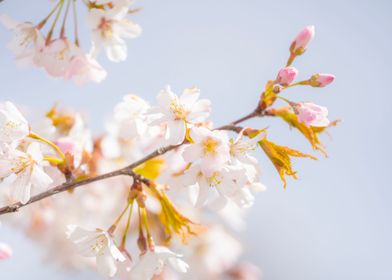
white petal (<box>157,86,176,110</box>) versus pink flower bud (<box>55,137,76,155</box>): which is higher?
white petal (<box>157,86,176,110</box>)

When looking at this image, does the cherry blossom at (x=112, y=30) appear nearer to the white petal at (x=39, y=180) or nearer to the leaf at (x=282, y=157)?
the white petal at (x=39, y=180)

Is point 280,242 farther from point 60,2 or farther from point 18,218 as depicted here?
point 60,2

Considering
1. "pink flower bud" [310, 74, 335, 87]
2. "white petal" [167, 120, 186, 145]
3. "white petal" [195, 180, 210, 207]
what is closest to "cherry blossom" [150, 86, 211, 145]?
"white petal" [167, 120, 186, 145]

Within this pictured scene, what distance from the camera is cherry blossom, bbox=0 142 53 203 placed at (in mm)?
1603

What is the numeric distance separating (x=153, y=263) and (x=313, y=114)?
747 millimetres

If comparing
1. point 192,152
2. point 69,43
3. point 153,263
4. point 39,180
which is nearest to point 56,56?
point 69,43

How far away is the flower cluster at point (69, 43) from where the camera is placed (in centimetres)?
202

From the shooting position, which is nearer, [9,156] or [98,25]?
[9,156]

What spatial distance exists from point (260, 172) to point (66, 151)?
29.2 inches

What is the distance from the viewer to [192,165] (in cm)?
174

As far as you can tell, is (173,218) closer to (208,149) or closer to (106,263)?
(106,263)

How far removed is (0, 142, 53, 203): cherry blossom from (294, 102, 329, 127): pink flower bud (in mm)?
858

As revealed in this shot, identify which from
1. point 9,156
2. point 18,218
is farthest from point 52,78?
point 18,218

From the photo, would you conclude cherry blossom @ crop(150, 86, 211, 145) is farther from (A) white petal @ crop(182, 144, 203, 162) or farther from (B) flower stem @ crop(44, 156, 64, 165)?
(B) flower stem @ crop(44, 156, 64, 165)
